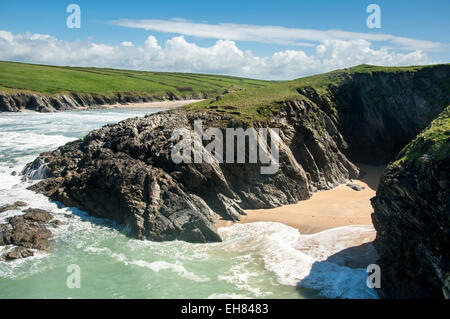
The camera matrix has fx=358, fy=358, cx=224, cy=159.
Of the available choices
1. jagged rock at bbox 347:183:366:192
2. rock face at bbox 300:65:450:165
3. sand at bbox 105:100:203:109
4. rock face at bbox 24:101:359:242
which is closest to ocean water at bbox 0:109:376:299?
rock face at bbox 24:101:359:242

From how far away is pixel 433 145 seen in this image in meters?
13.4

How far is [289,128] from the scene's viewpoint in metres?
29.2

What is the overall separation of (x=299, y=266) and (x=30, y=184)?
21419 millimetres

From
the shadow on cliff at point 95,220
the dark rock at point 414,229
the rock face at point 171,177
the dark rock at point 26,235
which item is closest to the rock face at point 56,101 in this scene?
the rock face at point 171,177

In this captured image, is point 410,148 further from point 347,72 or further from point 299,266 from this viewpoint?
point 347,72

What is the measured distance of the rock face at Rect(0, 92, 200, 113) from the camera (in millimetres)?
79000

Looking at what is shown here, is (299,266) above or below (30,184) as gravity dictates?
below

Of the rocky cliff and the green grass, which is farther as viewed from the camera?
the rocky cliff

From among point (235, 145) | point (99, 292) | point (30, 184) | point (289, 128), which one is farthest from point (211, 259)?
point (30, 184)

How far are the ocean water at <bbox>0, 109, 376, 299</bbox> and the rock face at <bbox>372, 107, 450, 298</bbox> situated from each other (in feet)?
6.06

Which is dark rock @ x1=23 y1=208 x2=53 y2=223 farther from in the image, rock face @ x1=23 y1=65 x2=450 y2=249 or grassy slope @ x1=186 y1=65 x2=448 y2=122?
grassy slope @ x1=186 y1=65 x2=448 y2=122

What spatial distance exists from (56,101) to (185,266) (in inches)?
3190

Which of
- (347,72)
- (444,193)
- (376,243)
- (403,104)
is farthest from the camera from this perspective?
(347,72)

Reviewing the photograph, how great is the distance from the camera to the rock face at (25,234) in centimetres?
1762
